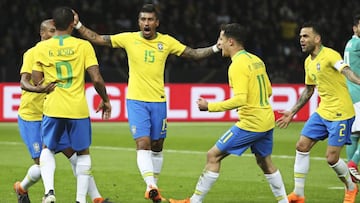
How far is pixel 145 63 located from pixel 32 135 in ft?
5.61

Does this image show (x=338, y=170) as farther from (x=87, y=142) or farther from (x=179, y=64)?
(x=179, y=64)

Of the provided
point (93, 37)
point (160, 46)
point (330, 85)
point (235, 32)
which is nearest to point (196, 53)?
point (160, 46)

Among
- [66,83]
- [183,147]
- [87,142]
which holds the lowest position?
[183,147]

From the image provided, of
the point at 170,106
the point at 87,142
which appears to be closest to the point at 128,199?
the point at 87,142

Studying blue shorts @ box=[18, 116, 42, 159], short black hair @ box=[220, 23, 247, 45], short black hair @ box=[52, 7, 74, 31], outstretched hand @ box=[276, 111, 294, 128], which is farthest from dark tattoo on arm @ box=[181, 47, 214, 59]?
short black hair @ box=[52, 7, 74, 31]

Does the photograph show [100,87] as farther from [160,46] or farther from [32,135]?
[160,46]

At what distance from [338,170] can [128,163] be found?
230 inches

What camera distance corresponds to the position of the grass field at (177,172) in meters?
12.5

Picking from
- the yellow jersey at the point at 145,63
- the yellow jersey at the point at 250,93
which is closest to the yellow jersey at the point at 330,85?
the yellow jersey at the point at 250,93

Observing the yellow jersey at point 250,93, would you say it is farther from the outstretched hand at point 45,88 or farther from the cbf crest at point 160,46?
the cbf crest at point 160,46

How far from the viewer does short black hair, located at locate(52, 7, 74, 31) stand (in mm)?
10172

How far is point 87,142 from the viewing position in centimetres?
1041

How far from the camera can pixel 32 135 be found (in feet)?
37.6

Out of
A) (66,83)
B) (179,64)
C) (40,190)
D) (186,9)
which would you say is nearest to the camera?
(66,83)
